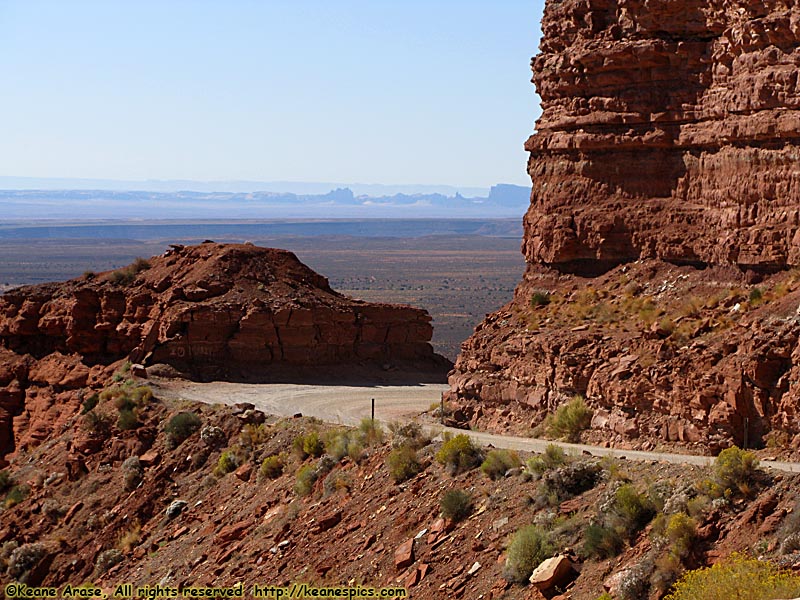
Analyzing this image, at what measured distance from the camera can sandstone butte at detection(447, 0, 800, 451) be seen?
2672cm

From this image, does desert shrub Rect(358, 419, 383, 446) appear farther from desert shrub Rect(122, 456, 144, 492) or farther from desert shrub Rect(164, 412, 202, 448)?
desert shrub Rect(122, 456, 144, 492)

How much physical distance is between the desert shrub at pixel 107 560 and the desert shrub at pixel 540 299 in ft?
34.7

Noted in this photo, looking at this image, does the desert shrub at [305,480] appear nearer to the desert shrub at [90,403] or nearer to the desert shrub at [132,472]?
the desert shrub at [132,472]

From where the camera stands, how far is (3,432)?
4488 centimetres

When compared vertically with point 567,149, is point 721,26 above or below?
above

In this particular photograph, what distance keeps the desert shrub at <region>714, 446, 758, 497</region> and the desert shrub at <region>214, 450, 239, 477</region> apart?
1484cm

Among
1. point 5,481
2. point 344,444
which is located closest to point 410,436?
point 344,444

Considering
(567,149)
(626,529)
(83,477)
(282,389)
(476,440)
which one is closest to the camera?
(626,529)

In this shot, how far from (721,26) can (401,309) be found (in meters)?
19.1

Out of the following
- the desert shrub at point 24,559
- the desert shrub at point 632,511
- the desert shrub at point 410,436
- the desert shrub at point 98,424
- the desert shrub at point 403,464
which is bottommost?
the desert shrub at point 24,559

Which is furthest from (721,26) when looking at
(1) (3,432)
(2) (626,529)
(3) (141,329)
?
(1) (3,432)

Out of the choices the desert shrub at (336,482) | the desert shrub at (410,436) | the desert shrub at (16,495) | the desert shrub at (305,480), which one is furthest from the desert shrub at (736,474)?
the desert shrub at (16,495)

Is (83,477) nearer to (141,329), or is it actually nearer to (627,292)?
(141,329)

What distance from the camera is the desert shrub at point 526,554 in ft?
71.8
